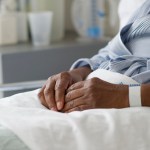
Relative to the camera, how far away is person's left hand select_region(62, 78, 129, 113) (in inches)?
33.1

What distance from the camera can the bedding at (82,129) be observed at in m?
0.72

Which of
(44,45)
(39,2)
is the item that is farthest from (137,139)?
(39,2)

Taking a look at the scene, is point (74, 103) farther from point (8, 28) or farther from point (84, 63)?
point (8, 28)

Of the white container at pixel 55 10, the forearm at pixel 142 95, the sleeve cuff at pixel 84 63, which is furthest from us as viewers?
the white container at pixel 55 10

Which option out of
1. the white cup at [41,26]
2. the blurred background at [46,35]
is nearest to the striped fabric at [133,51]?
the blurred background at [46,35]

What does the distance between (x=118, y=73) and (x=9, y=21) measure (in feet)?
3.02

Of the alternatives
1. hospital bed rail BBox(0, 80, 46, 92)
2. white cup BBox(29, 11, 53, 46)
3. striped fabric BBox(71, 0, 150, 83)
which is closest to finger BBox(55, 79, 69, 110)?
striped fabric BBox(71, 0, 150, 83)

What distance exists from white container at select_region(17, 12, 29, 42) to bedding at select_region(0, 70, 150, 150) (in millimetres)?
1062

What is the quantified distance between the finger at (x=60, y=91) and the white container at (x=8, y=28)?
848 millimetres

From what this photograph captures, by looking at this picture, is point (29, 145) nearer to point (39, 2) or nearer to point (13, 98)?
point (13, 98)

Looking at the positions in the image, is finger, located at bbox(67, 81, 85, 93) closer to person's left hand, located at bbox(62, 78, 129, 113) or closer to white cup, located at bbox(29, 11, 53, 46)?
person's left hand, located at bbox(62, 78, 129, 113)

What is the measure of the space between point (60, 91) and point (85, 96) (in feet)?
0.28

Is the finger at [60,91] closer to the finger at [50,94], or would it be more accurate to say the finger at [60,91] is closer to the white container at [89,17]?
the finger at [50,94]

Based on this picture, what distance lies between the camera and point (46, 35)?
5.83 ft
